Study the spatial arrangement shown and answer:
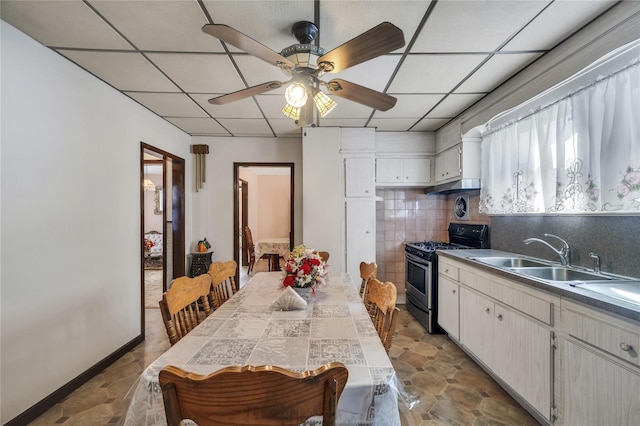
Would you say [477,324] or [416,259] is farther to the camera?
[416,259]

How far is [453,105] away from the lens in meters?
2.87

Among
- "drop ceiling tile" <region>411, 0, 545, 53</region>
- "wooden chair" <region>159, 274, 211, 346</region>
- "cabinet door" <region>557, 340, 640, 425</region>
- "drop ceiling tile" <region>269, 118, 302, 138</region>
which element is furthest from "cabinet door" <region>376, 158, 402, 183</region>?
"wooden chair" <region>159, 274, 211, 346</region>

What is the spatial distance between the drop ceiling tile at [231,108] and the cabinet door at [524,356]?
2871mm

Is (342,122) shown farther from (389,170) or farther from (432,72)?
(432,72)

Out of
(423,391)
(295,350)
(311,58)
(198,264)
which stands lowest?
(423,391)

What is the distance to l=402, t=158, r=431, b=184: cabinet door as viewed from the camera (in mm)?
3793

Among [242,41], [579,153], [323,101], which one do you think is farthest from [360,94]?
[579,153]

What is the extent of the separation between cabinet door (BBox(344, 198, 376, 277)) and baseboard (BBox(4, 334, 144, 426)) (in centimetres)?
257

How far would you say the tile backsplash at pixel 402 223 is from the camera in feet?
13.1

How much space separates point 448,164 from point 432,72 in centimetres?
147

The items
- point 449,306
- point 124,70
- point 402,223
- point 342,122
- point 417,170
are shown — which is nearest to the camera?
point 124,70

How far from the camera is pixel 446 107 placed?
292cm

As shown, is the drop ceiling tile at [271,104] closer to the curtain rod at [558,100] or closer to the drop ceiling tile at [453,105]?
the drop ceiling tile at [453,105]

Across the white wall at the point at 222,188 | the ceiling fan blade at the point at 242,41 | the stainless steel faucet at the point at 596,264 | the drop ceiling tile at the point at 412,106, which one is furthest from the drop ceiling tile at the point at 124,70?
the stainless steel faucet at the point at 596,264
